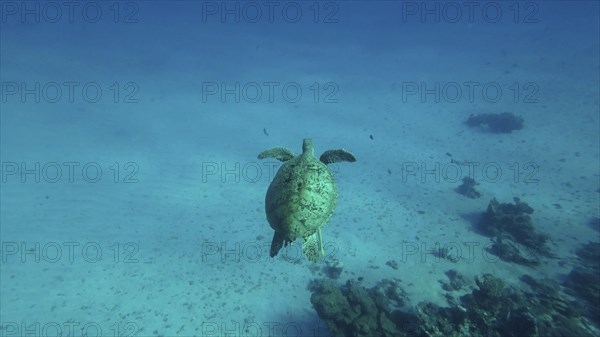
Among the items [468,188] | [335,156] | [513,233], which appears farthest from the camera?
[468,188]

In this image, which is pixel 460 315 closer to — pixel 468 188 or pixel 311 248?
pixel 311 248

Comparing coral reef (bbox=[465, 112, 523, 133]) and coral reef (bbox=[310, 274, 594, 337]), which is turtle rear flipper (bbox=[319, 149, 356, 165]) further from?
coral reef (bbox=[465, 112, 523, 133])

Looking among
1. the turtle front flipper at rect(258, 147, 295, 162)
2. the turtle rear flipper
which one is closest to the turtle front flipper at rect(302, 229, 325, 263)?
the turtle rear flipper

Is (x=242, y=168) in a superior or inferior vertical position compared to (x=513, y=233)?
superior

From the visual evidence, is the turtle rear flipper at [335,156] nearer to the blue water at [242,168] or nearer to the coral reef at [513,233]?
the blue water at [242,168]

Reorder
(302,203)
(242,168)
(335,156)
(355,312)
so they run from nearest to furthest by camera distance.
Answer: (302,203) < (335,156) < (355,312) < (242,168)

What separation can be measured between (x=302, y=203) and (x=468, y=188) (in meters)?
16.6

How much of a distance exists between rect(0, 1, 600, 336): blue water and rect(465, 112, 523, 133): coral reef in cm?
72

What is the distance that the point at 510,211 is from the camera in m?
16.2

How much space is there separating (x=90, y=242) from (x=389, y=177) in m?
16.4

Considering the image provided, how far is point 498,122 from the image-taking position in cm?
2794

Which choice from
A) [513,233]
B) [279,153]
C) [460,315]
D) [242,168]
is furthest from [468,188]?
[279,153]

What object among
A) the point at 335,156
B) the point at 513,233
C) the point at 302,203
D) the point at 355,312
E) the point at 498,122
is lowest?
the point at 355,312

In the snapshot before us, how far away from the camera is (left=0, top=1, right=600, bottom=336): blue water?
41.3 ft
